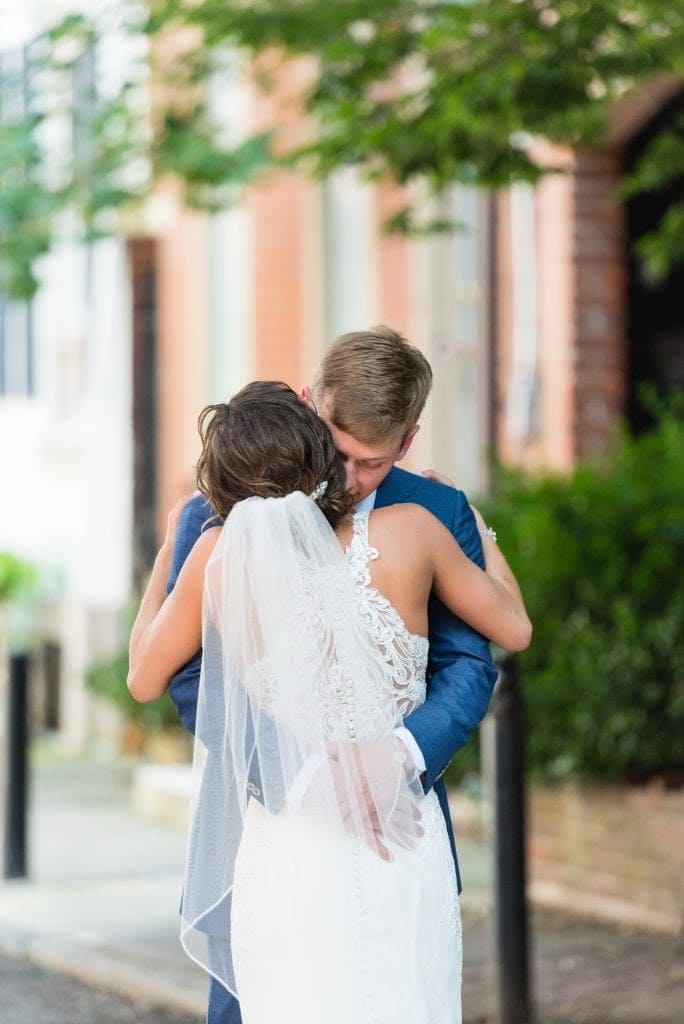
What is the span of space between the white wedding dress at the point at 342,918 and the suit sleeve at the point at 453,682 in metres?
0.08

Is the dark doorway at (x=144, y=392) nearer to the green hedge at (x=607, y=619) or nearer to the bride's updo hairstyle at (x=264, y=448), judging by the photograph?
the green hedge at (x=607, y=619)

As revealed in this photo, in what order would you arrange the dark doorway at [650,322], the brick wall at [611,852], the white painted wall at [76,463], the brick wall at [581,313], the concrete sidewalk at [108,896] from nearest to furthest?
the concrete sidewalk at [108,896]
the brick wall at [611,852]
the brick wall at [581,313]
the dark doorway at [650,322]
the white painted wall at [76,463]

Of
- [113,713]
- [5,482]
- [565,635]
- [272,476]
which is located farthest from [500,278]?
[272,476]

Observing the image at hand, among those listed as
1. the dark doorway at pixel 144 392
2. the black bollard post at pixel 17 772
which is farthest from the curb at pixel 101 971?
the dark doorway at pixel 144 392

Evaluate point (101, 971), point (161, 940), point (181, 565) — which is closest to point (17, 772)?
point (161, 940)

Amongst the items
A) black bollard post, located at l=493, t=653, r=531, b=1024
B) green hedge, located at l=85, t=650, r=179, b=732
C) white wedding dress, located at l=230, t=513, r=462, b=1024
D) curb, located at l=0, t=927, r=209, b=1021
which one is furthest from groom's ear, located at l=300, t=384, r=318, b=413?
green hedge, located at l=85, t=650, r=179, b=732

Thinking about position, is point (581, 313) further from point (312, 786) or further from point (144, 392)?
point (312, 786)

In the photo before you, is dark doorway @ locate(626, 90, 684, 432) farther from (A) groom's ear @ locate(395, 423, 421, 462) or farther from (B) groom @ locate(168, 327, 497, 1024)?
(A) groom's ear @ locate(395, 423, 421, 462)

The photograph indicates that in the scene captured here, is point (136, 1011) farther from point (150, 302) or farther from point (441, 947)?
point (150, 302)

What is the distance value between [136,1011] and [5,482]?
33.2 feet

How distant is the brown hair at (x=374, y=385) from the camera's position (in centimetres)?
360

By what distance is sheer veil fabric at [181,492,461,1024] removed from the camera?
3.54m

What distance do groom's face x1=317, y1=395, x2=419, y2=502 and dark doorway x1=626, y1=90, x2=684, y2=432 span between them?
23.3ft

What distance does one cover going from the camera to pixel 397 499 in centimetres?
383
